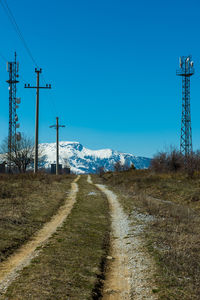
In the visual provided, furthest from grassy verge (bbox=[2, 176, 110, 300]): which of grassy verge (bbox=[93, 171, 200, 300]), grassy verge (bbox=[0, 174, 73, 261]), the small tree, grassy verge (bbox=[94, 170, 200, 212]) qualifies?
the small tree

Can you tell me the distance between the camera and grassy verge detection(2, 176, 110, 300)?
614 cm

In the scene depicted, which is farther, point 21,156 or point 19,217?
point 21,156

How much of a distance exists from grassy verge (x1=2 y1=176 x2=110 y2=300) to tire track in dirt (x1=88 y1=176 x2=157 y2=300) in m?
0.25

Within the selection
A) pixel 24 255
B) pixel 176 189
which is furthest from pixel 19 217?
pixel 176 189

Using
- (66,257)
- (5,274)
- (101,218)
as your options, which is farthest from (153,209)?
(5,274)

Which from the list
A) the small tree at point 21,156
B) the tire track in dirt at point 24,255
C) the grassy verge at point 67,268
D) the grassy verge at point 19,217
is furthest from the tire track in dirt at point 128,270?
the small tree at point 21,156

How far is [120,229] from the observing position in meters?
13.1

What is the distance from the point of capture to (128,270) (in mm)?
7852

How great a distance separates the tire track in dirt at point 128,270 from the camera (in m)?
6.36

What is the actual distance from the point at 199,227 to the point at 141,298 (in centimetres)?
803

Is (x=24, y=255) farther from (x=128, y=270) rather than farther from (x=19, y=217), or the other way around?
(x=19, y=217)

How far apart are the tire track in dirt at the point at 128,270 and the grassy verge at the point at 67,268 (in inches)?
10.0

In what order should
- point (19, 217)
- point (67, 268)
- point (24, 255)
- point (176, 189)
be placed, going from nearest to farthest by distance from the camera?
point (67, 268)
point (24, 255)
point (19, 217)
point (176, 189)

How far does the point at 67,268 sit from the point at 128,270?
1511 mm
